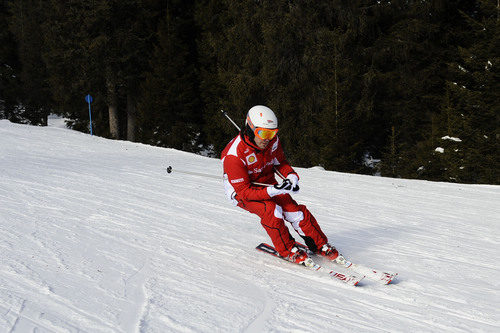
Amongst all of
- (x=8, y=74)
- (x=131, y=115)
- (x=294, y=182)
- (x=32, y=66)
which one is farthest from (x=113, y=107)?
(x=294, y=182)

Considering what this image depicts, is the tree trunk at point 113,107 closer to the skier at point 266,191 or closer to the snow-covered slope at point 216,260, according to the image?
the snow-covered slope at point 216,260

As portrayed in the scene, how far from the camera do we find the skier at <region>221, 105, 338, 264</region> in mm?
4332

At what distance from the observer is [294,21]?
1917 centimetres

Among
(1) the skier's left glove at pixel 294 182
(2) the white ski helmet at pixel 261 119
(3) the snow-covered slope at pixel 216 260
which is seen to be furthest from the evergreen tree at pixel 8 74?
(1) the skier's left glove at pixel 294 182

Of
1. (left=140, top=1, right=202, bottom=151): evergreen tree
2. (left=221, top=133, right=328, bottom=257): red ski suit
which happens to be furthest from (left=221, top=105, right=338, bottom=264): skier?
Answer: (left=140, top=1, right=202, bottom=151): evergreen tree

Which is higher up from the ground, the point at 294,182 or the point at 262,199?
the point at 294,182

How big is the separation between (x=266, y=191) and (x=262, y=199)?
0.12 meters

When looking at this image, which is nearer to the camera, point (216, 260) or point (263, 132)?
point (263, 132)

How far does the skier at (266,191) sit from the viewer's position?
4.33m

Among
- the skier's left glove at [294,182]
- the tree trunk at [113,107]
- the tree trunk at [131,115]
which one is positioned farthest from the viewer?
the tree trunk at [131,115]

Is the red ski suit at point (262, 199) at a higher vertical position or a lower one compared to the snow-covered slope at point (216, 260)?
higher

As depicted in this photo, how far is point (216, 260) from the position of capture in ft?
14.8

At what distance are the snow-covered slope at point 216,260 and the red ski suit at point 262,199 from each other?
0.37 metres

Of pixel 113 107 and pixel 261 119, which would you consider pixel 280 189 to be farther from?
pixel 113 107
